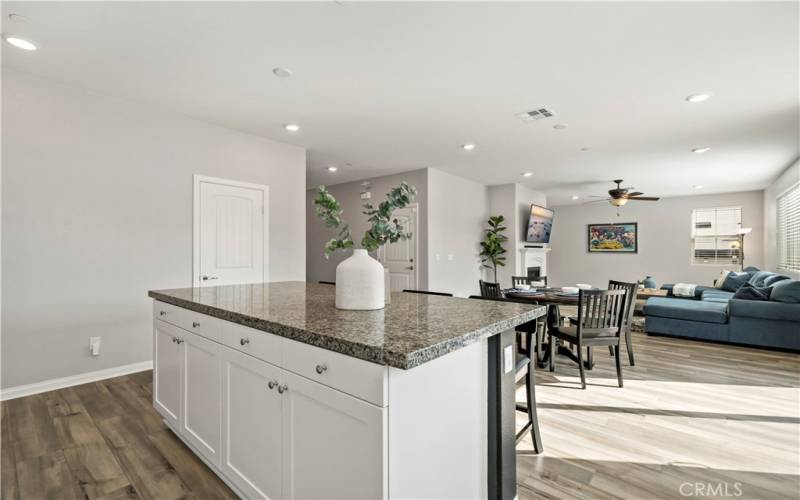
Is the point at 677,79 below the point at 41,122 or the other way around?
the other way around

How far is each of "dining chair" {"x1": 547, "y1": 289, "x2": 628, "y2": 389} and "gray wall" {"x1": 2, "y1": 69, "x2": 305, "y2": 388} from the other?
3.75 metres

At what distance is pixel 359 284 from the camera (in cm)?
167

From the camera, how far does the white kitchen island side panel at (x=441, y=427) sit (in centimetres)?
107

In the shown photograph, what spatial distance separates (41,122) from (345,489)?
3.72 meters

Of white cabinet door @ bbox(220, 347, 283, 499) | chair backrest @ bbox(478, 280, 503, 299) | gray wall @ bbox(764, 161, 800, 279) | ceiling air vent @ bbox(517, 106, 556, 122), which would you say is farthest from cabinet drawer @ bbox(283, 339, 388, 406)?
gray wall @ bbox(764, 161, 800, 279)

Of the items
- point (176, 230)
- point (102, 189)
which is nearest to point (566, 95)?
point (176, 230)

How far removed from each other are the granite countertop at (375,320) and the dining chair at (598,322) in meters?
1.70

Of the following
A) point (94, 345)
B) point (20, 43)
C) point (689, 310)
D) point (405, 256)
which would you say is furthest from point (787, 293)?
point (20, 43)

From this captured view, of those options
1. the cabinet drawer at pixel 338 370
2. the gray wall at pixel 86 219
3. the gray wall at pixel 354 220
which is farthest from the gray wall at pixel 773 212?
the gray wall at pixel 86 219

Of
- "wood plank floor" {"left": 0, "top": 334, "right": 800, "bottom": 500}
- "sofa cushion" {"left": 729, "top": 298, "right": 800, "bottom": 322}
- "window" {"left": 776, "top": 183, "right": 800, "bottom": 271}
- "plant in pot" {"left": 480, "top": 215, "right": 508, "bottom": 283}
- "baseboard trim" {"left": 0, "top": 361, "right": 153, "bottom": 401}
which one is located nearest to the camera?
"wood plank floor" {"left": 0, "top": 334, "right": 800, "bottom": 500}

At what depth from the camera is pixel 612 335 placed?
3346 millimetres

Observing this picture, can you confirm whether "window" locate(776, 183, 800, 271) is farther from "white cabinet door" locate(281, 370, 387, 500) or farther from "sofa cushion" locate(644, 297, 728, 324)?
"white cabinet door" locate(281, 370, 387, 500)

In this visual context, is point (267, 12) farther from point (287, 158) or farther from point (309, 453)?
point (287, 158)

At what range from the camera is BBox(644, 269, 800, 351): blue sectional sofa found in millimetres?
4281
